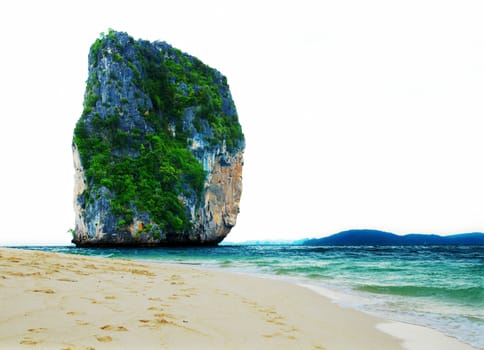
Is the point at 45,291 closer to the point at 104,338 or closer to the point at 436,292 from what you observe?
the point at 104,338

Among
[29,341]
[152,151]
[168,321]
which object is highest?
[152,151]

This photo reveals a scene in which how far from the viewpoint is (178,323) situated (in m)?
4.67

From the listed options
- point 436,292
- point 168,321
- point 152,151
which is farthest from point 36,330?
point 152,151

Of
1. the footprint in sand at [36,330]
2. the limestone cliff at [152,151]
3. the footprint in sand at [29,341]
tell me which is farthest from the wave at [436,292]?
the limestone cliff at [152,151]

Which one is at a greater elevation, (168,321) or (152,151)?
(152,151)

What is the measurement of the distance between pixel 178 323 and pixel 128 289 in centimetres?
286

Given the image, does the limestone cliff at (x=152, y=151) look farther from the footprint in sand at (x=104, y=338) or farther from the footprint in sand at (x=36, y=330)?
the footprint in sand at (x=104, y=338)

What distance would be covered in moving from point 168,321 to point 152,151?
190 ft

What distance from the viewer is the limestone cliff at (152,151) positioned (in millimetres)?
54750

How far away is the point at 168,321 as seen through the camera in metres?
4.70

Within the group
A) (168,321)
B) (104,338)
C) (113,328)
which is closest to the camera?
(104,338)

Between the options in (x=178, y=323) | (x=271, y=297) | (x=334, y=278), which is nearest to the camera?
(x=178, y=323)

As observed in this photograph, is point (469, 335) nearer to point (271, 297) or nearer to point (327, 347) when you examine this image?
point (327, 347)

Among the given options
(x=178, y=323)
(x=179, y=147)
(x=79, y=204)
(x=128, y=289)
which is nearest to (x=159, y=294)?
(x=128, y=289)
